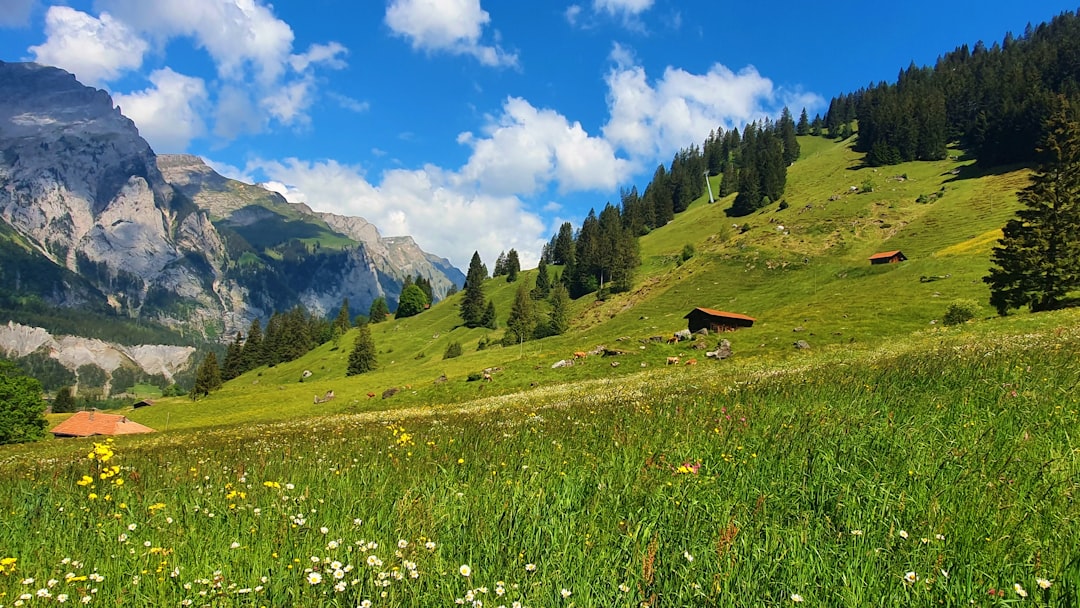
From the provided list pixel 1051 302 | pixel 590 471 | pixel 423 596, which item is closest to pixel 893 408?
pixel 590 471

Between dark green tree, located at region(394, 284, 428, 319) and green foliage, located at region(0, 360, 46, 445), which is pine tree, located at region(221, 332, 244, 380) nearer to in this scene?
dark green tree, located at region(394, 284, 428, 319)

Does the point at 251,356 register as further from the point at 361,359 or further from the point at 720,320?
the point at 720,320

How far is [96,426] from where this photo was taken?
73.2 meters

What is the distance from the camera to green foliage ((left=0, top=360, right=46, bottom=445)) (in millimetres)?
58000

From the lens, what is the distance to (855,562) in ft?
11.5

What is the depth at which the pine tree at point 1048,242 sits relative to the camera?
42.6 m

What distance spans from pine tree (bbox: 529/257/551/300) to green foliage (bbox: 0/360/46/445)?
104 m

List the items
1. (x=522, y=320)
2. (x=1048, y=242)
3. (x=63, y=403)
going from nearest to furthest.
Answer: (x=1048, y=242)
(x=522, y=320)
(x=63, y=403)

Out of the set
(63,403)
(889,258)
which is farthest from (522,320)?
(63,403)

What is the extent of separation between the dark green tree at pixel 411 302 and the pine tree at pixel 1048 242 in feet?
487

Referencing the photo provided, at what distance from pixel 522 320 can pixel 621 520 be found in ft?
353

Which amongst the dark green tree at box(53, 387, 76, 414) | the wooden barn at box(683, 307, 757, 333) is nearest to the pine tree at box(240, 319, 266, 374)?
the dark green tree at box(53, 387, 76, 414)

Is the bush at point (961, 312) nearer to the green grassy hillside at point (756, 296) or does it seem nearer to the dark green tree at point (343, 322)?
the green grassy hillside at point (756, 296)

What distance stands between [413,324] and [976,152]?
16542 cm
